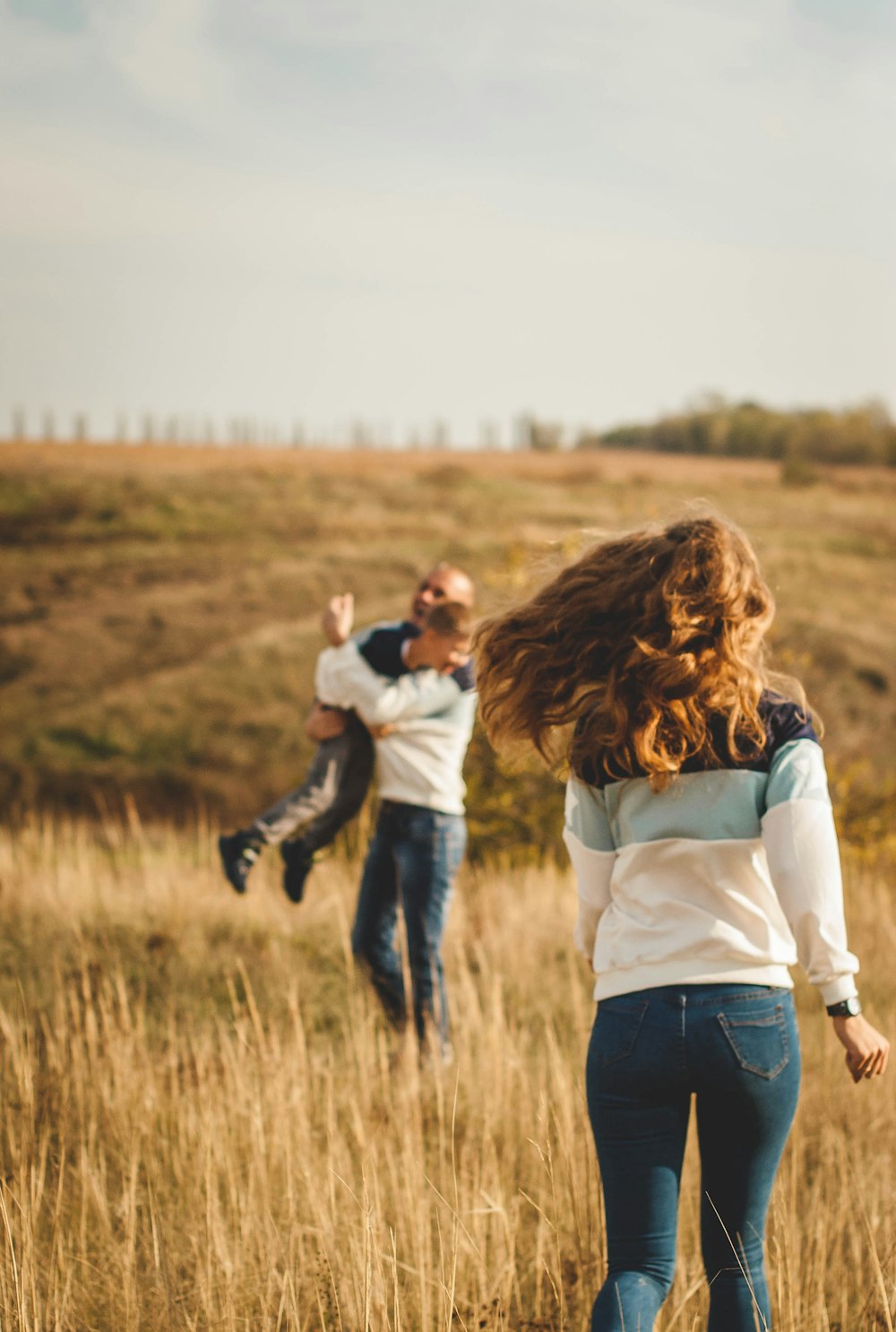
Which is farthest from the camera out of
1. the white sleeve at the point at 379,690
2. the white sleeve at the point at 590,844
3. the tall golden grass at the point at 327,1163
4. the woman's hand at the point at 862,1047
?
the white sleeve at the point at 379,690

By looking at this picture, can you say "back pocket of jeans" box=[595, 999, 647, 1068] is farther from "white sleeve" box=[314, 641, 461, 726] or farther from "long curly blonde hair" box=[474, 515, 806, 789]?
"white sleeve" box=[314, 641, 461, 726]

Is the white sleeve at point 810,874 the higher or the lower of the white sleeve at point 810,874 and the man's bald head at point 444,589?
the lower

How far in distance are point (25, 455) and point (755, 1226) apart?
96.4 ft

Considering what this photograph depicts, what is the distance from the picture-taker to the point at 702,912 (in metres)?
2.06

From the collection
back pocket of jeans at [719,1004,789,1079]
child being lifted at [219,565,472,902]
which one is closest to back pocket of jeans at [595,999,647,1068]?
back pocket of jeans at [719,1004,789,1079]

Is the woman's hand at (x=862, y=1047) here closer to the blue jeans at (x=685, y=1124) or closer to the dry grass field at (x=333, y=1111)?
the blue jeans at (x=685, y=1124)

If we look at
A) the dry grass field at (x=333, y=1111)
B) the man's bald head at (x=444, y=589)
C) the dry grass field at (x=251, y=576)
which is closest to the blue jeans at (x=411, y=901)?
the dry grass field at (x=333, y=1111)

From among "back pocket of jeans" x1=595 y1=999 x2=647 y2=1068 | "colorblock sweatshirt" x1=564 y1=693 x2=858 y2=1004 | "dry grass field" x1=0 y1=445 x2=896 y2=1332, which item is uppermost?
"colorblock sweatshirt" x1=564 y1=693 x2=858 y2=1004

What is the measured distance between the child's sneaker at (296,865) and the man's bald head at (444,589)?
1001 mm

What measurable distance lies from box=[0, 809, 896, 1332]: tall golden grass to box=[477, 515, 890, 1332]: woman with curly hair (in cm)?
23

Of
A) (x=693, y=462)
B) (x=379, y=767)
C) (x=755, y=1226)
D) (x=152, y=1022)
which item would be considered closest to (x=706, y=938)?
(x=755, y=1226)

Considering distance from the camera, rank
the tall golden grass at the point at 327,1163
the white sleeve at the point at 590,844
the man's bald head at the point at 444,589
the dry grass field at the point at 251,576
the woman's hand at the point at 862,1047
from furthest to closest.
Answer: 1. the dry grass field at the point at 251,576
2. the man's bald head at the point at 444,589
3. the tall golden grass at the point at 327,1163
4. the white sleeve at the point at 590,844
5. the woman's hand at the point at 862,1047

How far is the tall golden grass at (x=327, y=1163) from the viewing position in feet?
8.07

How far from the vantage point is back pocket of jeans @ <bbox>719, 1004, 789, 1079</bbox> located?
6.48 ft
